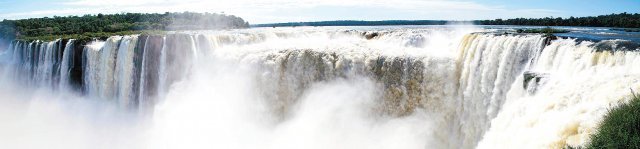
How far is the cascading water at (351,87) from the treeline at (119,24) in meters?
28.2

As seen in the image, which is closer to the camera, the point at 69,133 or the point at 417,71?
the point at 417,71

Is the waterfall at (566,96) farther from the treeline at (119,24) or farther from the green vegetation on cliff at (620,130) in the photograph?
the treeline at (119,24)

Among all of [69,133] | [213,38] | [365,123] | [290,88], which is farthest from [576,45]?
[69,133]

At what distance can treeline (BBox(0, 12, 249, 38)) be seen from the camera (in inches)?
1961

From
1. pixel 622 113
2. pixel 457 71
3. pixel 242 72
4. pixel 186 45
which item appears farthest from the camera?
pixel 186 45

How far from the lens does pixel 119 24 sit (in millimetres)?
57156

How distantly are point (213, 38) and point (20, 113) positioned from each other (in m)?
12.6

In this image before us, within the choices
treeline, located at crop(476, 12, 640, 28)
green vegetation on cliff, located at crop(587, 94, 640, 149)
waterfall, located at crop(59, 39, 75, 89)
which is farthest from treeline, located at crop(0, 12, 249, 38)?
green vegetation on cliff, located at crop(587, 94, 640, 149)

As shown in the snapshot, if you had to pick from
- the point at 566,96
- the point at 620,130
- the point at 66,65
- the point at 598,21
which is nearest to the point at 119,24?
the point at 66,65

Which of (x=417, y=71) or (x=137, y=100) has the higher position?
(x=417, y=71)

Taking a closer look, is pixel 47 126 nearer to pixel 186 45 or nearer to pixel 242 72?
pixel 186 45

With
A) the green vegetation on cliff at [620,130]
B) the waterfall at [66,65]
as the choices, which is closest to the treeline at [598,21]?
the green vegetation on cliff at [620,130]

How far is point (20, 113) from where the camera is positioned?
84.6ft

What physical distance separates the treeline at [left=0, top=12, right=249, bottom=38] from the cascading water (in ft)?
92.5
